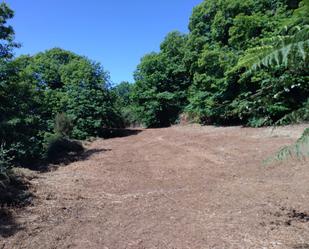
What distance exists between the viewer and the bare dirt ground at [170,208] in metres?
3.82

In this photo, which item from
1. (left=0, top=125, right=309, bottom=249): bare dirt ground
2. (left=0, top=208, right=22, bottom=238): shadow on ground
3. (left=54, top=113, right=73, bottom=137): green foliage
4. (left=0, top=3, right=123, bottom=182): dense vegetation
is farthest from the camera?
(left=54, top=113, right=73, bottom=137): green foliage

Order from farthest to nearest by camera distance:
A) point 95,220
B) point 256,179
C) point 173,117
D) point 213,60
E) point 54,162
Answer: point 173,117 → point 213,60 → point 54,162 → point 256,179 → point 95,220

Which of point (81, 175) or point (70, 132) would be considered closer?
point (81, 175)

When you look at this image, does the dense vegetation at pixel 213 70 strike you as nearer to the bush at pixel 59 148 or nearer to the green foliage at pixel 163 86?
the green foliage at pixel 163 86

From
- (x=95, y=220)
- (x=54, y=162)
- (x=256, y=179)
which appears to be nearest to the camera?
(x=95, y=220)

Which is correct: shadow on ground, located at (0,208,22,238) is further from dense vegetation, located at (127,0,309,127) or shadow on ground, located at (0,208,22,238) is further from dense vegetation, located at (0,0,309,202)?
dense vegetation, located at (127,0,309,127)

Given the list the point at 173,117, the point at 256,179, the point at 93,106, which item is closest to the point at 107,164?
the point at 256,179

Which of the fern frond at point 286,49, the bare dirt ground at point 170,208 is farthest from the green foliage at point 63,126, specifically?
the fern frond at point 286,49

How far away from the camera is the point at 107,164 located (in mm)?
9289

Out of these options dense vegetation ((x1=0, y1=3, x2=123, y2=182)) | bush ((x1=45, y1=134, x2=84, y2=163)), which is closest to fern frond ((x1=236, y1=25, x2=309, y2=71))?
dense vegetation ((x1=0, y1=3, x2=123, y2=182))

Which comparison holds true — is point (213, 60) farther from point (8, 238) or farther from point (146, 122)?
point (8, 238)

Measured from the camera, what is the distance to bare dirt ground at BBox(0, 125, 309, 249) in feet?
12.5

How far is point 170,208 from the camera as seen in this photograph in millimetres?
4965

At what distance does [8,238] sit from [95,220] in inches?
44.7
